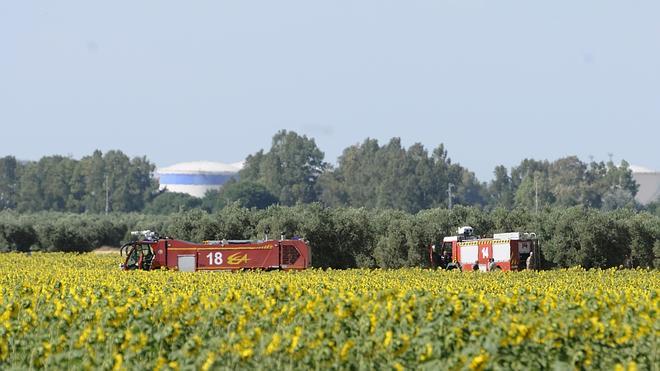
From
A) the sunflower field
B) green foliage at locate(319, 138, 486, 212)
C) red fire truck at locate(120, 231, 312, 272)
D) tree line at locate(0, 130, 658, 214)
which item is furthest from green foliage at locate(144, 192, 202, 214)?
the sunflower field

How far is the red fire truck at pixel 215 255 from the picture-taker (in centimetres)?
5631

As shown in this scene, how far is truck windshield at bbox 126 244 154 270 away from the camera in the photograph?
55844 mm

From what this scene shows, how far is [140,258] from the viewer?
56.2 meters

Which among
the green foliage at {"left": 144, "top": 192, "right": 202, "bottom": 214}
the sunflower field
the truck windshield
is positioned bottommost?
the sunflower field

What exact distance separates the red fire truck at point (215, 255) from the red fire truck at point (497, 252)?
27.3 ft

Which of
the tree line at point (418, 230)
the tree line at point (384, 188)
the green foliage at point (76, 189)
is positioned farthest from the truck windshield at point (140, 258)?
the green foliage at point (76, 189)

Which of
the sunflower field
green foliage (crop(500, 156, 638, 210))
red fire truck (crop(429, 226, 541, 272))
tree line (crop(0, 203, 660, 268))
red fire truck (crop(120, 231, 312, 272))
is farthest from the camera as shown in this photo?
green foliage (crop(500, 156, 638, 210))

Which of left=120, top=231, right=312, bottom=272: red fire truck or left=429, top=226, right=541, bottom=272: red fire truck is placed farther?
left=429, top=226, right=541, bottom=272: red fire truck

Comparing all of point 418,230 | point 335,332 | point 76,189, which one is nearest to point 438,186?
point 76,189

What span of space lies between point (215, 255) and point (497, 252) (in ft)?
41.2

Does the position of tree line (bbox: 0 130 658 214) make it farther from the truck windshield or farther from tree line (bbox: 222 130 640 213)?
the truck windshield

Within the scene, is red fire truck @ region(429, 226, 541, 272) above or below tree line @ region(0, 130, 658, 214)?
below

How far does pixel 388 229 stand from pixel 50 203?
128 metres

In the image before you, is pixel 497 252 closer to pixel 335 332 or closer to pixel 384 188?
pixel 335 332
